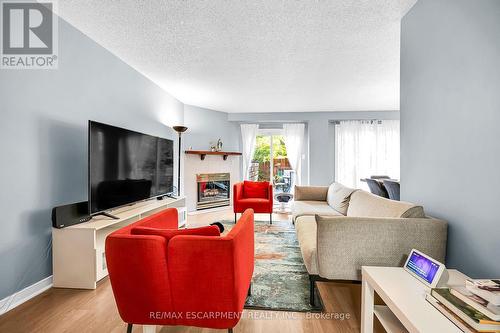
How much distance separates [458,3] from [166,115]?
407 centimetres

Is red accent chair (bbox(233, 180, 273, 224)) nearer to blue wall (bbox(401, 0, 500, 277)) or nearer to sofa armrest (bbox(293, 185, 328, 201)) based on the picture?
sofa armrest (bbox(293, 185, 328, 201))

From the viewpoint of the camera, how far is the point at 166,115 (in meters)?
4.35

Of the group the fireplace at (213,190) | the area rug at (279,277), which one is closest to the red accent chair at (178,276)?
the area rug at (279,277)

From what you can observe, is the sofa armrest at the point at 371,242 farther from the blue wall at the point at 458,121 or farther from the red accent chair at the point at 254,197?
the red accent chair at the point at 254,197

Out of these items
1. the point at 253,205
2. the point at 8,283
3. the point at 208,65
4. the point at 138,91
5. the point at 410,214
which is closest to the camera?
the point at 410,214

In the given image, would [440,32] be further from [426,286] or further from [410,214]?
[426,286]

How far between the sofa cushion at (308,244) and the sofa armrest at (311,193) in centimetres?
152

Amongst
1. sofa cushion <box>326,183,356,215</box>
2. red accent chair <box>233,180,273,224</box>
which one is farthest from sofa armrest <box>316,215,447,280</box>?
red accent chair <box>233,180,273,224</box>

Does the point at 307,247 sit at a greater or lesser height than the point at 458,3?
lesser

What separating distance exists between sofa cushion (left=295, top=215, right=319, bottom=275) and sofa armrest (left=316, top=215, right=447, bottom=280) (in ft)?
0.32

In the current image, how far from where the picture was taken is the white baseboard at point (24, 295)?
175 centimetres

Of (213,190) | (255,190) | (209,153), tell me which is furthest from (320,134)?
(213,190)

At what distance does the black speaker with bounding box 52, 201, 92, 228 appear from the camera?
6.57ft

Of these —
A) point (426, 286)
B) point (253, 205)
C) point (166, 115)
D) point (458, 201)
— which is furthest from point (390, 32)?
point (166, 115)
